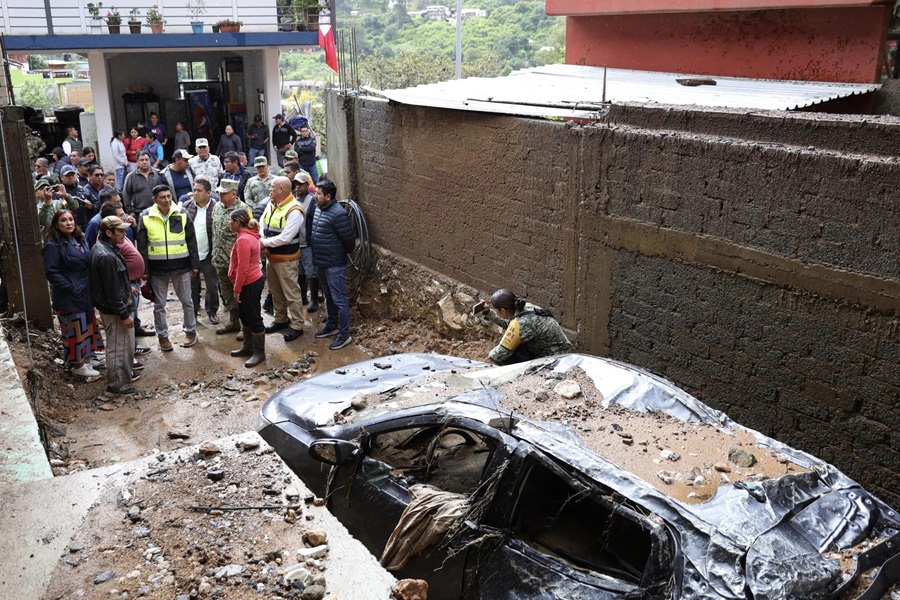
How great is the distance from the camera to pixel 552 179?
7719 millimetres

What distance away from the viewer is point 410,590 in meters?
4.20

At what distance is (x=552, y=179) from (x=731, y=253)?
7.06 ft

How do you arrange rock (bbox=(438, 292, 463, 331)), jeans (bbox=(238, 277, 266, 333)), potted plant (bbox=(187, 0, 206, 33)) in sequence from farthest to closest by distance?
potted plant (bbox=(187, 0, 206, 33))
rock (bbox=(438, 292, 463, 331))
jeans (bbox=(238, 277, 266, 333))

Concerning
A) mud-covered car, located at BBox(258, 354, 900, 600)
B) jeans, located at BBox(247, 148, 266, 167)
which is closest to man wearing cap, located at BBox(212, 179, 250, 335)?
mud-covered car, located at BBox(258, 354, 900, 600)

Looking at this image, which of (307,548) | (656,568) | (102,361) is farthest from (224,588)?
(102,361)

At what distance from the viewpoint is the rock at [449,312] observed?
947 centimetres

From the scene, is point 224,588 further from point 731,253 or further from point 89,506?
point 731,253

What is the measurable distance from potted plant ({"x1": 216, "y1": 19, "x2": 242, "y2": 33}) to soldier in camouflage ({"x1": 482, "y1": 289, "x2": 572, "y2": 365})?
54.7 feet

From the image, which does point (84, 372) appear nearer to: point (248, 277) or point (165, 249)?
point (165, 249)

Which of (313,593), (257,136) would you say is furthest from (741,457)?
(257,136)

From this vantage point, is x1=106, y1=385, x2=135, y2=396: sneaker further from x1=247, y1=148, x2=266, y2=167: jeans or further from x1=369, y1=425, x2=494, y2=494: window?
x1=247, y1=148, x2=266, y2=167: jeans

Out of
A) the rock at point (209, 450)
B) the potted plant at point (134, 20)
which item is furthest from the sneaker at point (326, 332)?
the potted plant at point (134, 20)

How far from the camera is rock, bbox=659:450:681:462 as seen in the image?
4.06 metres

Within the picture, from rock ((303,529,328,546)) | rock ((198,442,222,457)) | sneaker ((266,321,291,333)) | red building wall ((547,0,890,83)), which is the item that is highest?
red building wall ((547,0,890,83))
